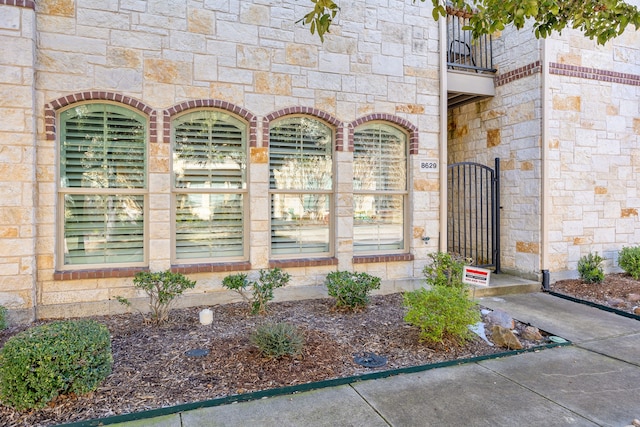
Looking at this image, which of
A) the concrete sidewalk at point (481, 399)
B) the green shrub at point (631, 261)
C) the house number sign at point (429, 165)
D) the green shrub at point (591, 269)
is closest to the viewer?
the concrete sidewalk at point (481, 399)

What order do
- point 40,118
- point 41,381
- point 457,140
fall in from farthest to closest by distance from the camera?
point 457,140
point 40,118
point 41,381

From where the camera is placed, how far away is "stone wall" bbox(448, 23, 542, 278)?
21.4ft

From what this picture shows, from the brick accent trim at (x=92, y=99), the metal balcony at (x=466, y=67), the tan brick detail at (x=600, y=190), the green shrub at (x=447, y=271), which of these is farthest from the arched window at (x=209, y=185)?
the tan brick detail at (x=600, y=190)

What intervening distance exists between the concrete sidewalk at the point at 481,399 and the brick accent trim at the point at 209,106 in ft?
11.6

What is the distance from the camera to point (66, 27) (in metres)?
4.75

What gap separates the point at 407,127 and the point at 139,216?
163 inches

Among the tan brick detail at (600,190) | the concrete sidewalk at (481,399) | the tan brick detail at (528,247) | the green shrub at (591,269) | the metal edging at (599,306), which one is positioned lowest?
the concrete sidewalk at (481,399)

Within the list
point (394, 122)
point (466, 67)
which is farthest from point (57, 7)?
point (466, 67)

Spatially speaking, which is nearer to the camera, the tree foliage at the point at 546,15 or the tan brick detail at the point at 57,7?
the tree foliage at the point at 546,15

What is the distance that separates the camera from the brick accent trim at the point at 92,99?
4.66 metres

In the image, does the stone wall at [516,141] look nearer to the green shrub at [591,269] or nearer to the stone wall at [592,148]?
the stone wall at [592,148]

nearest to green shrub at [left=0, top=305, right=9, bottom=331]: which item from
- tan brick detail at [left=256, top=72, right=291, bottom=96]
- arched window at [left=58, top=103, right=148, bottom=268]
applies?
arched window at [left=58, top=103, right=148, bottom=268]

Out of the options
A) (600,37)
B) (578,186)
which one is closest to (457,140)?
(578,186)

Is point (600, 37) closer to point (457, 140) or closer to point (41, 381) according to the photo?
point (457, 140)
